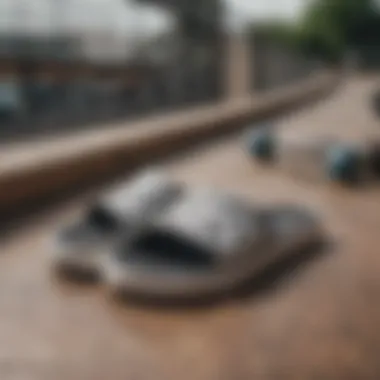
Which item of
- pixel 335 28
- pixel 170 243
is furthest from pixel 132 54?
pixel 170 243

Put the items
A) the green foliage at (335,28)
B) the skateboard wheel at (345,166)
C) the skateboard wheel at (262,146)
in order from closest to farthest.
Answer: the skateboard wheel at (345,166) < the skateboard wheel at (262,146) < the green foliage at (335,28)

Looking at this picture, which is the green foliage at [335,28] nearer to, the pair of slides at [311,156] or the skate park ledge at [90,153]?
the skate park ledge at [90,153]

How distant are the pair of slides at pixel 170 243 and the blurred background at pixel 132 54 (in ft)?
2.33

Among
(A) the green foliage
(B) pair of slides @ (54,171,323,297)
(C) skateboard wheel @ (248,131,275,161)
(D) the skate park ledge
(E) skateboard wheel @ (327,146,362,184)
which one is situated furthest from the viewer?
(A) the green foliage

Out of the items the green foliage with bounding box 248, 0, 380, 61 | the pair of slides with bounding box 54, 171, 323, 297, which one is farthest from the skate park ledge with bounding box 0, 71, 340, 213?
the green foliage with bounding box 248, 0, 380, 61

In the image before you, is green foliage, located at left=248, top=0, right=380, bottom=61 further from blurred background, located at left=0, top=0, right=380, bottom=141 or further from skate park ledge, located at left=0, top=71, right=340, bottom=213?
skate park ledge, located at left=0, top=71, right=340, bottom=213

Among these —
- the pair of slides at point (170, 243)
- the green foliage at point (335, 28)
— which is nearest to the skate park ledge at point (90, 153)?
the pair of slides at point (170, 243)

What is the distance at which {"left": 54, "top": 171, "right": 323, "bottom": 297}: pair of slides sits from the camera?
454mm

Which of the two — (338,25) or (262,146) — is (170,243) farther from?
(338,25)

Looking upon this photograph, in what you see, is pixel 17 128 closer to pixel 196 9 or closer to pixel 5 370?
pixel 5 370

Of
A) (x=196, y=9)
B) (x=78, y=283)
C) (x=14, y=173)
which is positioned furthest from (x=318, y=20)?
(x=78, y=283)

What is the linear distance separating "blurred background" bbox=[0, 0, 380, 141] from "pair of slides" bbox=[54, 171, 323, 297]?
0.71 metres

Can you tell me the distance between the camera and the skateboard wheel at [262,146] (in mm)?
1269

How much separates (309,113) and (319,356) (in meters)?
1.80
